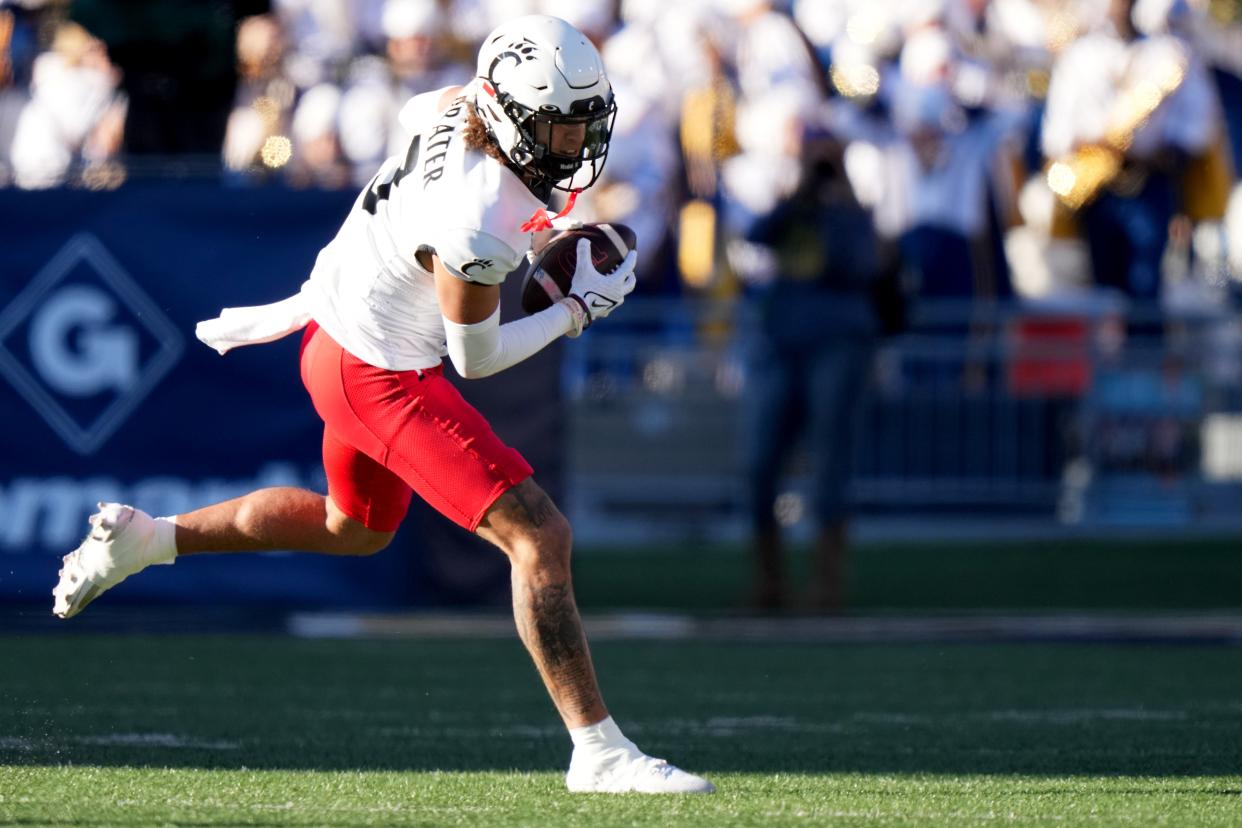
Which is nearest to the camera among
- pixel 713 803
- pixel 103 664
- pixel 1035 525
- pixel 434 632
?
pixel 713 803

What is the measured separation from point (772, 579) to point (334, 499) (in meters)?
4.79

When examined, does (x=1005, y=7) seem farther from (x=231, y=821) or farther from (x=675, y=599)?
(x=231, y=821)

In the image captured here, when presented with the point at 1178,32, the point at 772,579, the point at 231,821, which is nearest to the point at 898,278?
the point at 772,579

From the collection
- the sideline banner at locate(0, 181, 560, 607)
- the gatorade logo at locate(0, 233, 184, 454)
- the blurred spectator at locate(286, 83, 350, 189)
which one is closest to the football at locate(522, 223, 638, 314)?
the sideline banner at locate(0, 181, 560, 607)

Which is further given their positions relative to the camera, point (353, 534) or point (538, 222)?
point (353, 534)

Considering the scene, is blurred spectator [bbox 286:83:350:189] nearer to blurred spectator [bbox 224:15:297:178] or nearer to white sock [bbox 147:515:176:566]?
blurred spectator [bbox 224:15:297:178]

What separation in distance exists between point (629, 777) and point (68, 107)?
10.7 m

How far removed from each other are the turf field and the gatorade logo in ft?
4.06

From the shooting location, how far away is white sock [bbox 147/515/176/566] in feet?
19.3

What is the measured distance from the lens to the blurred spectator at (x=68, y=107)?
1435 centimetres

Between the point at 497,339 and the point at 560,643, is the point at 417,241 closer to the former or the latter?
the point at 497,339

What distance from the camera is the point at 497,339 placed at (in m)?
5.11

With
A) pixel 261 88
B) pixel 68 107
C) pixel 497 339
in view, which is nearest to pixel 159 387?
pixel 497 339

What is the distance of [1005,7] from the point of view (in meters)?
16.3
